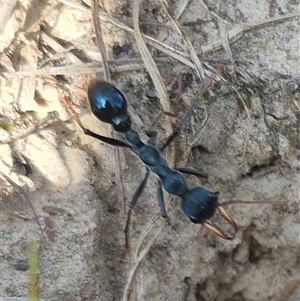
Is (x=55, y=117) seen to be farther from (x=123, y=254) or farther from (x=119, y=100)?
(x=123, y=254)

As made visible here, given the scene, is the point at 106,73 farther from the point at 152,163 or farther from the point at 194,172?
the point at 194,172

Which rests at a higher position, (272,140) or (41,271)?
(272,140)

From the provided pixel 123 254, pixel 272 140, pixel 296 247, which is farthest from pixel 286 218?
pixel 123 254

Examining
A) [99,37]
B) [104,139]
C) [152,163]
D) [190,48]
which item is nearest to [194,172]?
[152,163]

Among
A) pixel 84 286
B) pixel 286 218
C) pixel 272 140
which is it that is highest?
pixel 272 140

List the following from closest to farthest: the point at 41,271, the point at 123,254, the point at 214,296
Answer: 1. the point at 41,271
2. the point at 123,254
3. the point at 214,296

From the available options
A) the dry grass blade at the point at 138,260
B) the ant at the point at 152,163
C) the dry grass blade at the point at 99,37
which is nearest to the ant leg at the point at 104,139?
the ant at the point at 152,163

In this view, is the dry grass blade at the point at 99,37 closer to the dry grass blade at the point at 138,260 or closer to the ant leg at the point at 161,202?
the ant leg at the point at 161,202
